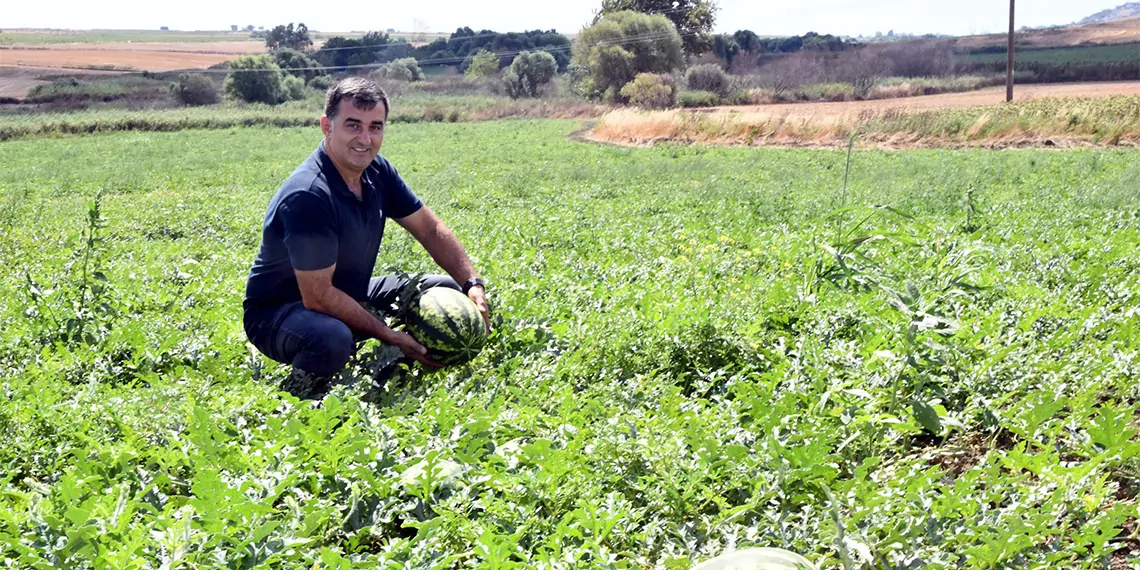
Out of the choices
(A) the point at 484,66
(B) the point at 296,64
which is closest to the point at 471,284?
(B) the point at 296,64

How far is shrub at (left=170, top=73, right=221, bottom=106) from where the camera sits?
6900cm

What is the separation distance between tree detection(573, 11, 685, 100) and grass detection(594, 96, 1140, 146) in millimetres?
35454

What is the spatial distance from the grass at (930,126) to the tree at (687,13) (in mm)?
52643

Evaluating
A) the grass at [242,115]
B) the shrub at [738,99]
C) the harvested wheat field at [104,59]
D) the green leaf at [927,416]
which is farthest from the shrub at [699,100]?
the green leaf at [927,416]

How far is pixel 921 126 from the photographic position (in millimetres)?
27969

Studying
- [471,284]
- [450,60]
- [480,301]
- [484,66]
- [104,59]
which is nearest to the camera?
[480,301]

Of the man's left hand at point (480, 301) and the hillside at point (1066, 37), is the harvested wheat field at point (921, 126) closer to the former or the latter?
the man's left hand at point (480, 301)

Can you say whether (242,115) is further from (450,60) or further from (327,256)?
(450,60)

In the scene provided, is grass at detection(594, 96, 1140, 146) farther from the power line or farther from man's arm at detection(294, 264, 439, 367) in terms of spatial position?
the power line

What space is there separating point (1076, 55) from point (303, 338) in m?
71.2

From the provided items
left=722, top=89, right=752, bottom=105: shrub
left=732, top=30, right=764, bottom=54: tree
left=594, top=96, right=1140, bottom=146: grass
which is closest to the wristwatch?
left=594, top=96, right=1140, bottom=146: grass

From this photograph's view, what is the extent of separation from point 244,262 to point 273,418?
542 cm

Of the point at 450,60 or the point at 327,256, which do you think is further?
the point at 450,60

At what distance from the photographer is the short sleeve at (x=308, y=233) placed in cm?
473
